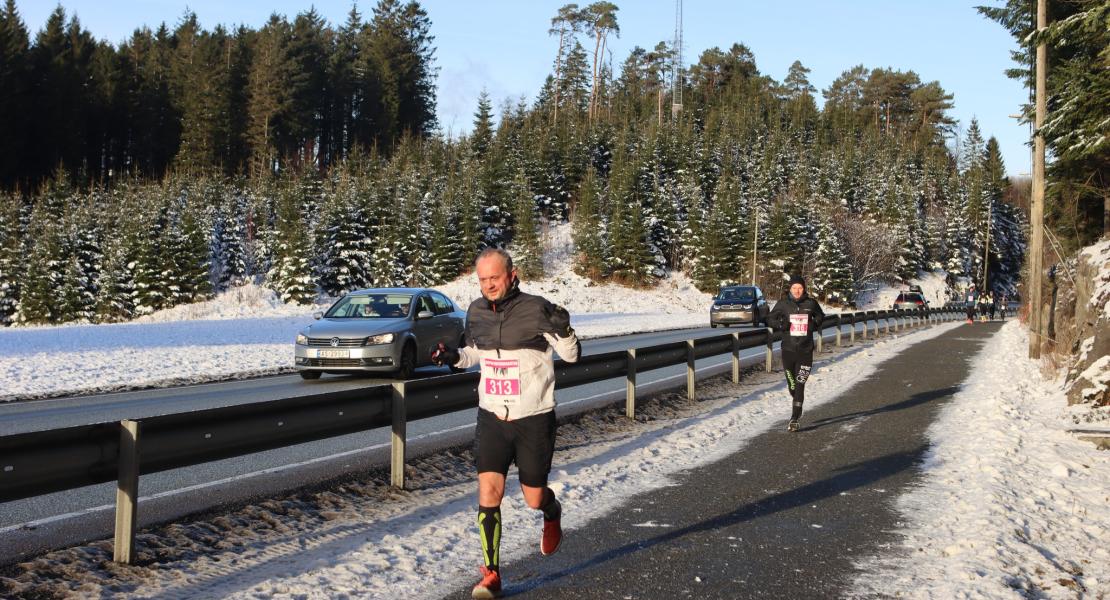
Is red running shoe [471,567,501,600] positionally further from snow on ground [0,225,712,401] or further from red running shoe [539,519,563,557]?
snow on ground [0,225,712,401]

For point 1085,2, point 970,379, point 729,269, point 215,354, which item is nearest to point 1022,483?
point 970,379

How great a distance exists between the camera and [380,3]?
349 ft

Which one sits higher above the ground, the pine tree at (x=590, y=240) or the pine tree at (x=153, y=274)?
the pine tree at (x=590, y=240)

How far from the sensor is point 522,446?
16.7 feet

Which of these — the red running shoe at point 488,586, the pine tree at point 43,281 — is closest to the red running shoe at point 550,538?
the red running shoe at point 488,586

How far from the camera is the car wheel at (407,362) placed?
1534 cm

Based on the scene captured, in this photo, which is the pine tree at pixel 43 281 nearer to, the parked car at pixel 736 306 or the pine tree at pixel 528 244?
the pine tree at pixel 528 244

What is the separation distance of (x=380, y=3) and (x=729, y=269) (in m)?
55.7

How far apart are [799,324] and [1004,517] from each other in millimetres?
5518

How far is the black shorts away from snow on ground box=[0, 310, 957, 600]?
2.47ft

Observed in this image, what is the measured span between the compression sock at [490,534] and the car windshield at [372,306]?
11.3 metres

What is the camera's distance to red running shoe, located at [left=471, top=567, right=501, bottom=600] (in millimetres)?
4859

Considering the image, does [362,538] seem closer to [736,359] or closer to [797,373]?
[797,373]

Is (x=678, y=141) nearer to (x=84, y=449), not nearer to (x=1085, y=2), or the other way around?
(x=1085, y=2)
